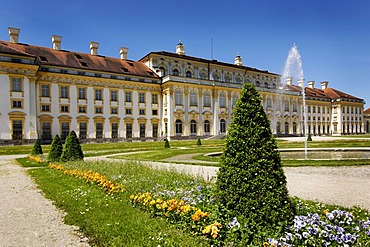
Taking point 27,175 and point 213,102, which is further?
point 213,102

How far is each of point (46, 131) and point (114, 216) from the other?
32.5m

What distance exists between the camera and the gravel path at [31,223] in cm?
404

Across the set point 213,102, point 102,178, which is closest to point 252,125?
point 102,178

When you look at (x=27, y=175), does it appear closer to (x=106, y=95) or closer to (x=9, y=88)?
(x=9, y=88)

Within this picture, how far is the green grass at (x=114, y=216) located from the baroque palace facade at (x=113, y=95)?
27.4m

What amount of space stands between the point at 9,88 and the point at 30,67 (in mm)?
3393

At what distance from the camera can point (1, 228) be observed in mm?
4680

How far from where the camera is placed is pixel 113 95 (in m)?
38.1

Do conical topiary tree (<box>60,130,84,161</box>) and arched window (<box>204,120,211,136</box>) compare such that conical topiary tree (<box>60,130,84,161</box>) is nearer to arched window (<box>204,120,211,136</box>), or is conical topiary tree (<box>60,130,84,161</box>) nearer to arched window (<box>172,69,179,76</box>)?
arched window (<box>204,120,211,136</box>)

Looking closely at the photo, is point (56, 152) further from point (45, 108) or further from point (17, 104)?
point (45, 108)

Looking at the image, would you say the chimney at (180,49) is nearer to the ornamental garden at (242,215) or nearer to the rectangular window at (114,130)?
the rectangular window at (114,130)

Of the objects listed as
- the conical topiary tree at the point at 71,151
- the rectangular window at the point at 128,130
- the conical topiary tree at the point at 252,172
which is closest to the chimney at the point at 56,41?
the rectangular window at the point at 128,130

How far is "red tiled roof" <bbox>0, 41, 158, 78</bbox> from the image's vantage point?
33.5 metres

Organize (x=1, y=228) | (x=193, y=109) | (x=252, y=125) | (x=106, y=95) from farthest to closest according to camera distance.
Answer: (x=193, y=109) → (x=106, y=95) → (x=1, y=228) → (x=252, y=125)
